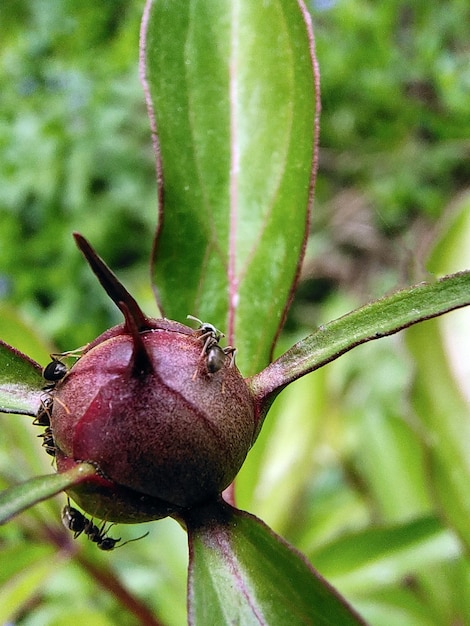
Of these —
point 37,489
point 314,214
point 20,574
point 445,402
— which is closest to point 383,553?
point 445,402

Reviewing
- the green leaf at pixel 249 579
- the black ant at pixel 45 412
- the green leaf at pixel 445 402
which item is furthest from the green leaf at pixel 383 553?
the black ant at pixel 45 412

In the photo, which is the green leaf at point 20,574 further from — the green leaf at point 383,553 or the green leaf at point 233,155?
the green leaf at point 233,155

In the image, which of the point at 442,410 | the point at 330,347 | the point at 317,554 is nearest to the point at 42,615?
the point at 317,554

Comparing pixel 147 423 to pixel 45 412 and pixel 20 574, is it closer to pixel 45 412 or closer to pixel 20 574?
pixel 45 412

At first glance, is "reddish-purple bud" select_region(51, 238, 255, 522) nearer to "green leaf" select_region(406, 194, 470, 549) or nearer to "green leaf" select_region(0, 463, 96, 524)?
"green leaf" select_region(0, 463, 96, 524)

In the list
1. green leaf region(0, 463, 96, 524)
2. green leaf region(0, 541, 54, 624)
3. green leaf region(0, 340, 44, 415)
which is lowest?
green leaf region(0, 541, 54, 624)

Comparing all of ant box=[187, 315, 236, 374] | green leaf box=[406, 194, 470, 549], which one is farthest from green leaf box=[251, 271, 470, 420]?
green leaf box=[406, 194, 470, 549]
